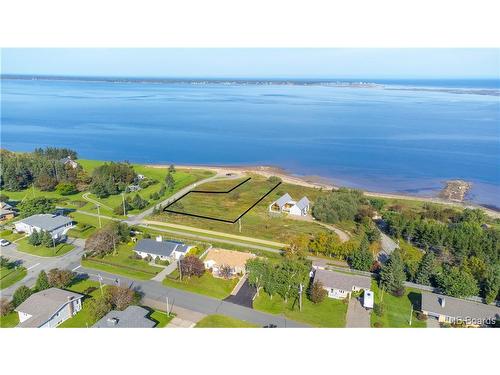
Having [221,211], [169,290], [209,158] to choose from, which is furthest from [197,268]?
[209,158]

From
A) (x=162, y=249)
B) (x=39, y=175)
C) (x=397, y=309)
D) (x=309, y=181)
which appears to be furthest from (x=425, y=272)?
(x=39, y=175)

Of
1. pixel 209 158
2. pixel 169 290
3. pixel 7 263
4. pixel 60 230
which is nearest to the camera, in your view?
pixel 169 290

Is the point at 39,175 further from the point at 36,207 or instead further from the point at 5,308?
the point at 5,308

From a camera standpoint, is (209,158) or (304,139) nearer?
(209,158)

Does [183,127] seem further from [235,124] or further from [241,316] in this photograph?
[241,316]

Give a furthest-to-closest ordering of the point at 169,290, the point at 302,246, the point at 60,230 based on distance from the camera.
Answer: the point at 60,230 → the point at 302,246 → the point at 169,290

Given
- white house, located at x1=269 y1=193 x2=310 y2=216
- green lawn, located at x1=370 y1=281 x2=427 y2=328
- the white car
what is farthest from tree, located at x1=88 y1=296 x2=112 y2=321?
white house, located at x1=269 y1=193 x2=310 y2=216

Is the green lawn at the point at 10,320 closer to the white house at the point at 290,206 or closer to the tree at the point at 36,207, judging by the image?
the tree at the point at 36,207

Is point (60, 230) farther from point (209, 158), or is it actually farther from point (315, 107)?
point (315, 107)
